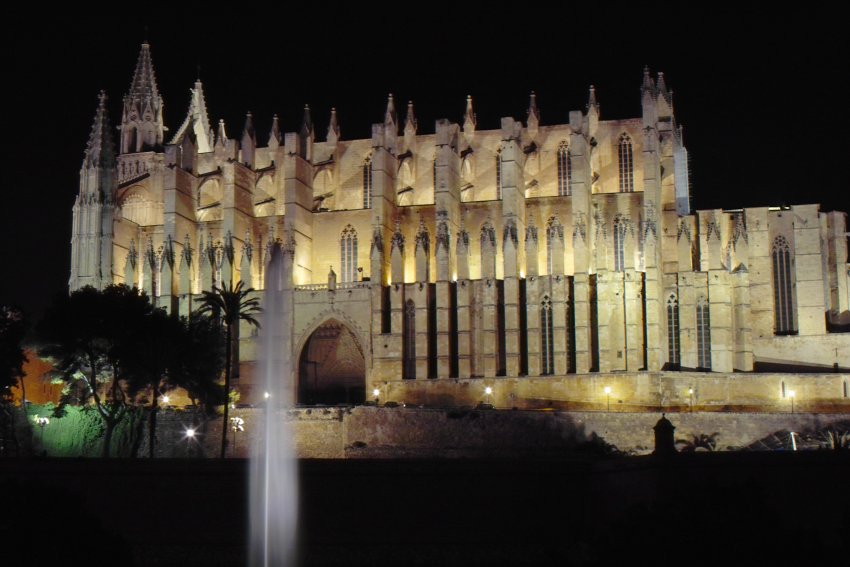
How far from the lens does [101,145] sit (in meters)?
70.7

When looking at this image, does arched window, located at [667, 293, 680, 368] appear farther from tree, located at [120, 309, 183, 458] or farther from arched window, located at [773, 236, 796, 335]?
tree, located at [120, 309, 183, 458]

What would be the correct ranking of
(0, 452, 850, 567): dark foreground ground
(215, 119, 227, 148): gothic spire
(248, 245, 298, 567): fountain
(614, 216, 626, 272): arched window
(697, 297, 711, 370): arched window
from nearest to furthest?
1. (0, 452, 850, 567): dark foreground ground
2. (248, 245, 298, 567): fountain
3. (697, 297, 711, 370): arched window
4. (614, 216, 626, 272): arched window
5. (215, 119, 227, 148): gothic spire

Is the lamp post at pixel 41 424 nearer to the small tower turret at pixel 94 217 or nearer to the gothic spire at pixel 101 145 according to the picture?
the small tower turret at pixel 94 217

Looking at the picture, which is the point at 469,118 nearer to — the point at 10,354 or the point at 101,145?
the point at 101,145

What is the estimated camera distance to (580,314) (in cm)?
6097

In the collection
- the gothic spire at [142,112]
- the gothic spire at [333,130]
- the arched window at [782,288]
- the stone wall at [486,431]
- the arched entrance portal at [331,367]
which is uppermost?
the gothic spire at [142,112]

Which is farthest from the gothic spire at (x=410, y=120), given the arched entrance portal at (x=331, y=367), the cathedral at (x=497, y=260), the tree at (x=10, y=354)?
the tree at (x=10, y=354)

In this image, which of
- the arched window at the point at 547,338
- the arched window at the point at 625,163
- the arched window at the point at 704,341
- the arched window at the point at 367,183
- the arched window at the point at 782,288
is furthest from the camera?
the arched window at the point at 367,183

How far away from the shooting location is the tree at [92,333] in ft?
185

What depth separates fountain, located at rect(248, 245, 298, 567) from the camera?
41.5m

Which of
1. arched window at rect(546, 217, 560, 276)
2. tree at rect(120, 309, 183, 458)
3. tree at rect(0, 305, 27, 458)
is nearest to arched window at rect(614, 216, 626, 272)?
arched window at rect(546, 217, 560, 276)

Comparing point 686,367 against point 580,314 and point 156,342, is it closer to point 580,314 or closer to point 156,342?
point 580,314

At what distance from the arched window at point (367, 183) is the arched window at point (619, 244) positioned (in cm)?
1312

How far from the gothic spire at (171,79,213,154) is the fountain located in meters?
17.9
